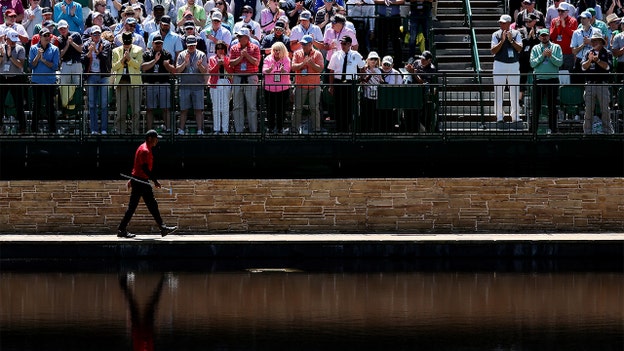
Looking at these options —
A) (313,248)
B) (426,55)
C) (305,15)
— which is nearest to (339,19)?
(305,15)

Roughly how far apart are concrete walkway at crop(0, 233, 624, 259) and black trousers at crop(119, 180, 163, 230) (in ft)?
1.35

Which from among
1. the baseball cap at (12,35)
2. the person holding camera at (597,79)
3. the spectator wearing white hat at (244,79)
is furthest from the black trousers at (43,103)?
the person holding camera at (597,79)

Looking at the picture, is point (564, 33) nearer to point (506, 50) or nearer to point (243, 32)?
point (506, 50)

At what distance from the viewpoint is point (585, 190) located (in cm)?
2475

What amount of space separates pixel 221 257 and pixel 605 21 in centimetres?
1098

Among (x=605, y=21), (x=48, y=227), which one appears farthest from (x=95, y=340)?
(x=605, y=21)

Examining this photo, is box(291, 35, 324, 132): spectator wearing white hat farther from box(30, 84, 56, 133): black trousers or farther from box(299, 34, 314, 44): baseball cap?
box(30, 84, 56, 133): black trousers

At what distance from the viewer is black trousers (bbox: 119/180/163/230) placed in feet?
77.0

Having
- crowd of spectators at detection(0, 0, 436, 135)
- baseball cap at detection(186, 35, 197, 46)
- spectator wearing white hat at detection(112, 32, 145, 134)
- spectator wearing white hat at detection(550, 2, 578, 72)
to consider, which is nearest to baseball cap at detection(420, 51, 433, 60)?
crowd of spectators at detection(0, 0, 436, 135)

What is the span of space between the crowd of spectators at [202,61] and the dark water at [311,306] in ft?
11.4

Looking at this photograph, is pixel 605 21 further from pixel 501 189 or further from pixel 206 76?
pixel 206 76

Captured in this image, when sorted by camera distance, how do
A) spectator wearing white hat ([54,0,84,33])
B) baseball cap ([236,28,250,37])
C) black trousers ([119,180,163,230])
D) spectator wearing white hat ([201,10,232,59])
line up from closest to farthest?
1. black trousers ([119,180,163,230])
2. baseball cap ([236,28,250,37])
3. spectator wearing white hat ([201,10,232,59])
4. spectator wearing white hat ([54,0,84,33])

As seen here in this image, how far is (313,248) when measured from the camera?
75.7 ft

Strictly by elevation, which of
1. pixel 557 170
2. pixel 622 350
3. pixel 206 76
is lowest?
pixel 622 350
